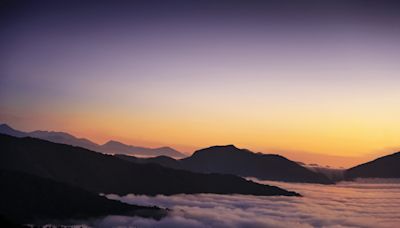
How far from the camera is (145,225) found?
8362 centimetres

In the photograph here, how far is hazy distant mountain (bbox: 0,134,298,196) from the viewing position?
338 ft

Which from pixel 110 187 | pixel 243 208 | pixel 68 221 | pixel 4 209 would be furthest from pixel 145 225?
pixel 243 208

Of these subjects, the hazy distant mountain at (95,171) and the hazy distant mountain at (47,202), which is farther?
the hazy distant mountain at (95,171)

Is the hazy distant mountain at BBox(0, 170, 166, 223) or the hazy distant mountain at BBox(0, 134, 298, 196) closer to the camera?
the hazy distant mountain at BBox(0, 170, 166, 223)

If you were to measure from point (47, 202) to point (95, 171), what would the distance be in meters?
32.5

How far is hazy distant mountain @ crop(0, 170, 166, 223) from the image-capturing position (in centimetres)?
7831

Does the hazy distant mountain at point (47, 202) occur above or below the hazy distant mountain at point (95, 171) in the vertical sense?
below

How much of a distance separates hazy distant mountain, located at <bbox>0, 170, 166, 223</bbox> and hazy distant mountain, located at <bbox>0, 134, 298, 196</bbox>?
14.4 meters

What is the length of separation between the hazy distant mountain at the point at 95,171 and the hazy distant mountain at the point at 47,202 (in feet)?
47.4

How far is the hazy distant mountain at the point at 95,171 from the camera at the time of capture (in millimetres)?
103125

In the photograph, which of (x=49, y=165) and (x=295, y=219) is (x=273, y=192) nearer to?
(x=295, y=219)

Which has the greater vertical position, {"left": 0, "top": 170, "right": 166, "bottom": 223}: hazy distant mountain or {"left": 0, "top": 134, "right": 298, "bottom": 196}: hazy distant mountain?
{"left": 0, "top": 134, "right": 298, "bottom": 196}: hazy distant mountain

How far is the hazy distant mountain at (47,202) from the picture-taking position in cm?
7831

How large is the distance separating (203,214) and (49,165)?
34496mm
